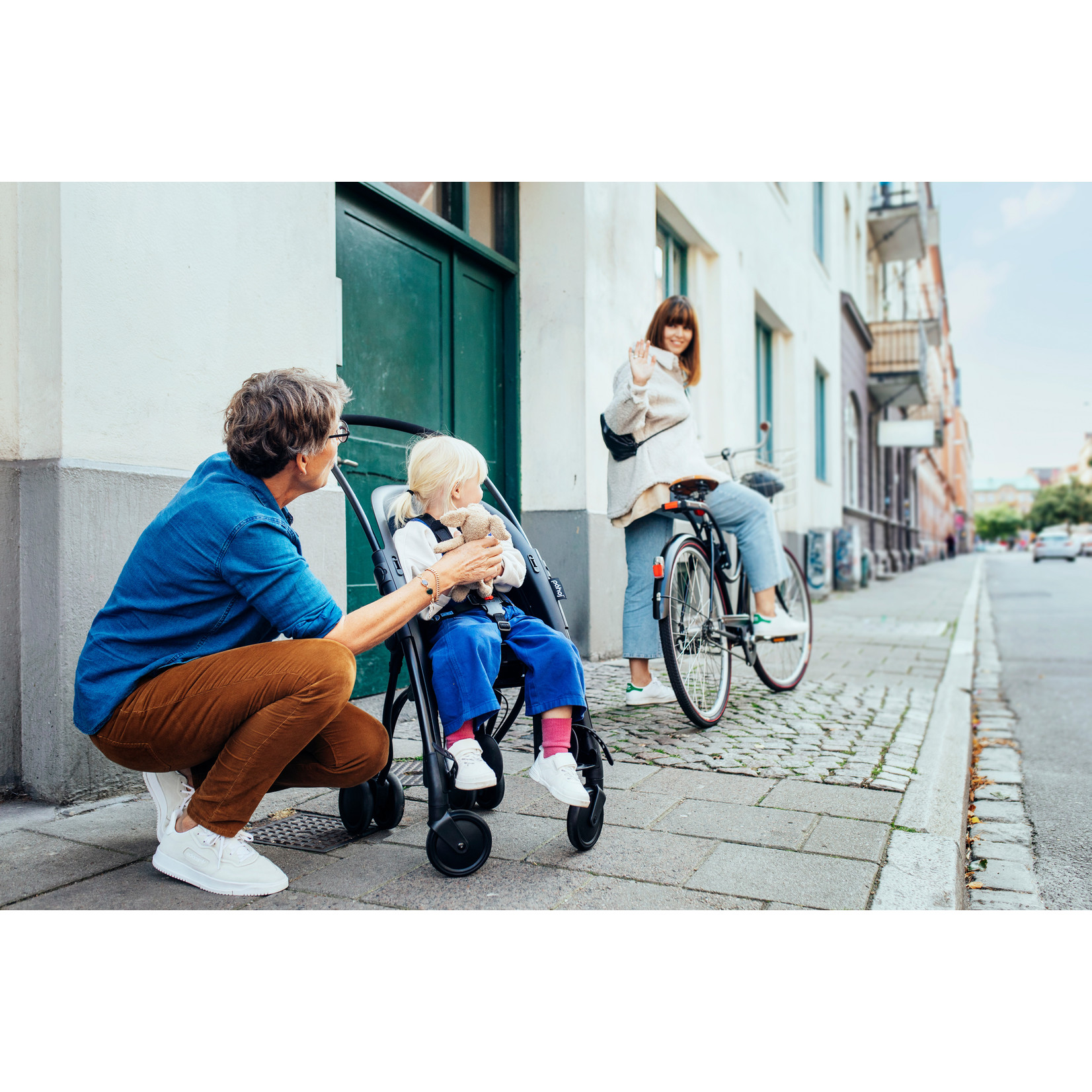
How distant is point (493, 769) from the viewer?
265 centimetres

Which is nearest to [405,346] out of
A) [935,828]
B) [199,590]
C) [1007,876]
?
[199,590]

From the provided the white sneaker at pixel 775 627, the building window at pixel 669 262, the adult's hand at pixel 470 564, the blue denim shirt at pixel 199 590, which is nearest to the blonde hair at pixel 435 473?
the adult's hand at pixel 470 564

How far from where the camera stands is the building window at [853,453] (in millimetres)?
19297

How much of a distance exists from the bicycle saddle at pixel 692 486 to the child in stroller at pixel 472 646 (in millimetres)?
1846

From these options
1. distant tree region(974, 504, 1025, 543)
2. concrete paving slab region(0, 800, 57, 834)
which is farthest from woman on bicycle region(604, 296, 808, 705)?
distant tree region(974, 504, 1025, 543)

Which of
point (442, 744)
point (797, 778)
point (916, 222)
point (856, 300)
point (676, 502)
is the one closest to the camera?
point (442, 744)

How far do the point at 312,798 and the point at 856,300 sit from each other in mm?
18781

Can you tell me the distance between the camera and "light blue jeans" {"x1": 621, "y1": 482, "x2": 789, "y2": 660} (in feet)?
15.1

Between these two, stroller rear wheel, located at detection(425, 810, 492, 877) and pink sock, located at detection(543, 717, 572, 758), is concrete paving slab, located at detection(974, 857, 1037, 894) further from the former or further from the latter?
stroller rear wheel, located at detection(425, 810, 492, 877)

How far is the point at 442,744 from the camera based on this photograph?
245cm

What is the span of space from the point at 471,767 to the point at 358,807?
0.48 m

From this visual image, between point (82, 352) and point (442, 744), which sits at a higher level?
point (82, 352)
